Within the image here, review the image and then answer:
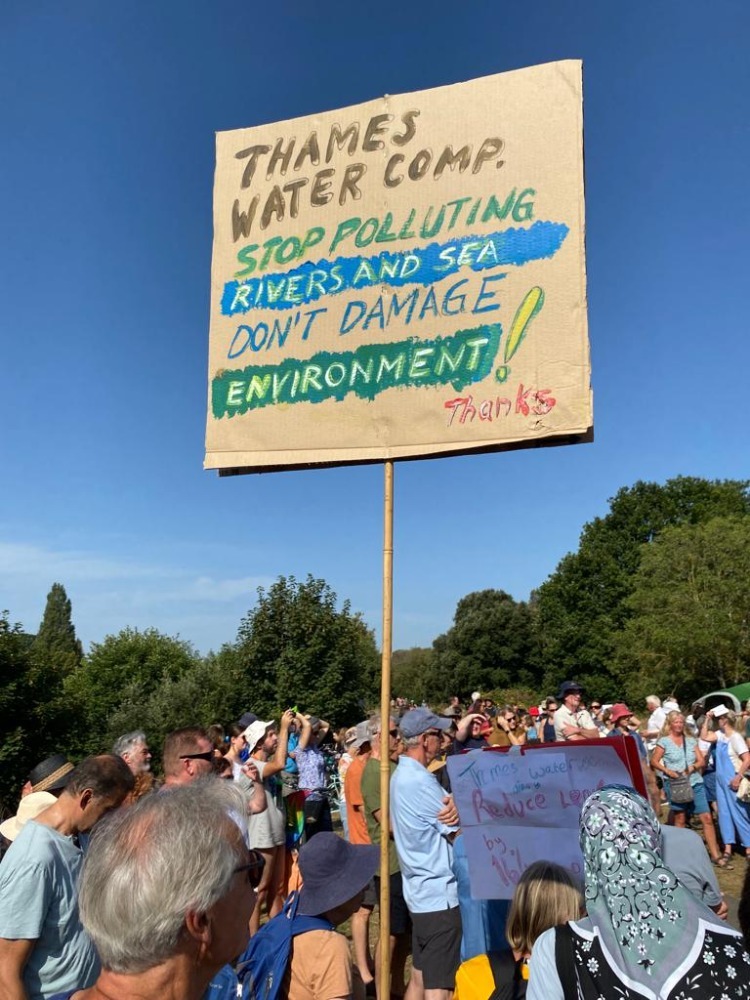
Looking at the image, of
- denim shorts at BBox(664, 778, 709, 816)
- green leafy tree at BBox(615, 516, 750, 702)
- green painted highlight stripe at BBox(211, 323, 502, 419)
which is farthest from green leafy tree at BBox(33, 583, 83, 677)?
green painted highlight stripe at BBox(211, 323, 502, 419)

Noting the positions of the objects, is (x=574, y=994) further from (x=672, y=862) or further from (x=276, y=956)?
(x=672, y=862)

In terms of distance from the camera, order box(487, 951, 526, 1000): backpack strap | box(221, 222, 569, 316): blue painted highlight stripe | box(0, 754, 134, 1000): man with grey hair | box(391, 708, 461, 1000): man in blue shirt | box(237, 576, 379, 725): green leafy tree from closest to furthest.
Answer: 1. box(0, 754, 134, 1000): man with grey hair
2. box(487, 951, 526, 1000): backpack strap
3. box(221, 222, 569, 316): blue painted highlight stripe
4. box(391, 708, 461, 1000): man in blue shirt
5. box(237, 576, 379, 725): green leafy tree

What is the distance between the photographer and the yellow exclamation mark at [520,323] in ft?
11.3

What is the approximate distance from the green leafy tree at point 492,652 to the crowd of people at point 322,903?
149ft

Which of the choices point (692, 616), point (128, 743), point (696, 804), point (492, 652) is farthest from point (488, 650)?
point (128, 743)

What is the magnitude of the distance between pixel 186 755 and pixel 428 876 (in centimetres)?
156

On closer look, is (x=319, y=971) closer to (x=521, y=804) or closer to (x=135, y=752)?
(x=521, y=804)

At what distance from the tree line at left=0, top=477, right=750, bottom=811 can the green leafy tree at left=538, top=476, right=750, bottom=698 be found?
8 centimetres

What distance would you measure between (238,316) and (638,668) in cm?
3715

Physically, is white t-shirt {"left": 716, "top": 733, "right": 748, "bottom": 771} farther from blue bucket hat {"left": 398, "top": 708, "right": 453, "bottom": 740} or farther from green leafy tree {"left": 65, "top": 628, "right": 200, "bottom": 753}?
green leafy tree {"left": 65, "top": 628, "right": 200, "bottom": 753}

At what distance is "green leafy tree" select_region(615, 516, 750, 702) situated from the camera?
33531mm

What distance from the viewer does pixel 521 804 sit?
3705 mm

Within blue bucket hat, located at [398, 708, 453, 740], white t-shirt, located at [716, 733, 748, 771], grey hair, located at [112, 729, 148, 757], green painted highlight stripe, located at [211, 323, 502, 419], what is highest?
green painted highlight stripe, located at [211, 323, 502, 419]

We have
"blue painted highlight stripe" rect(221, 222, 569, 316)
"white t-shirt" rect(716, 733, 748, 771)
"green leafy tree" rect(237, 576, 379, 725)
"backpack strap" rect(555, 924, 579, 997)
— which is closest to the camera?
"backpack strap" rect(555, 924, 579, 997)
